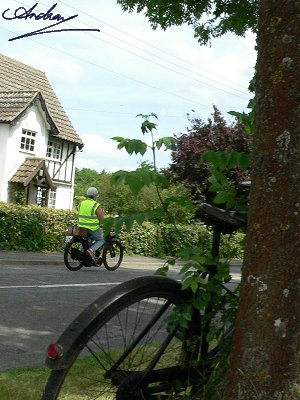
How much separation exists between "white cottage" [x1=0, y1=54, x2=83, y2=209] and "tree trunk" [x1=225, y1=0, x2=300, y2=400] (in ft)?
104

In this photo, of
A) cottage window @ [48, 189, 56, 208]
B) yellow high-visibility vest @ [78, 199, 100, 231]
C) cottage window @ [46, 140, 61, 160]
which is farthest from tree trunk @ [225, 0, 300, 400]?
cottage window @ [48, 189, 56, 208]

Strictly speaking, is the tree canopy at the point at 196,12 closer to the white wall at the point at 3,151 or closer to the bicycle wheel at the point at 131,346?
the bicycle wheel at the point at 131,346

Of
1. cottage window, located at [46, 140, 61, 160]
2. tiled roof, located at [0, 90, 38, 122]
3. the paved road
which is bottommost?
the paved road

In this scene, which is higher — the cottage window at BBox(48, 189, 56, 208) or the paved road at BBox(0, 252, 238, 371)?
the cottage window at BBox(48, 189, 56, 208)

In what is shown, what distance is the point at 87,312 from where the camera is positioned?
2.76 m

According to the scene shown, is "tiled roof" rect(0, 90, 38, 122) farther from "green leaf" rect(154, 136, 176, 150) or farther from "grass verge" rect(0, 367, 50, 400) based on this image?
"green leaf" rect(154, 136, 176, 150)

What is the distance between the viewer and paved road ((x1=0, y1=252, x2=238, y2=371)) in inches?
236

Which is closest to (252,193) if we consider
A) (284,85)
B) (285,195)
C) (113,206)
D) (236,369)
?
(285,195)

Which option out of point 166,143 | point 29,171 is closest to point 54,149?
point 29,171

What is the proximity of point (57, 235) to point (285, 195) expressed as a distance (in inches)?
773

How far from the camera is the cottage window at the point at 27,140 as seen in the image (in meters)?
35.3

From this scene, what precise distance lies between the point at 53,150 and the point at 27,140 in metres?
2.60

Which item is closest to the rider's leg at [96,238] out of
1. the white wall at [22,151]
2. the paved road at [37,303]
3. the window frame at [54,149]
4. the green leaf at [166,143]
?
the paved road at [37,303]

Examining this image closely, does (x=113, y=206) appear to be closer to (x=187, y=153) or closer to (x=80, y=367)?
(x=187, y=153)
